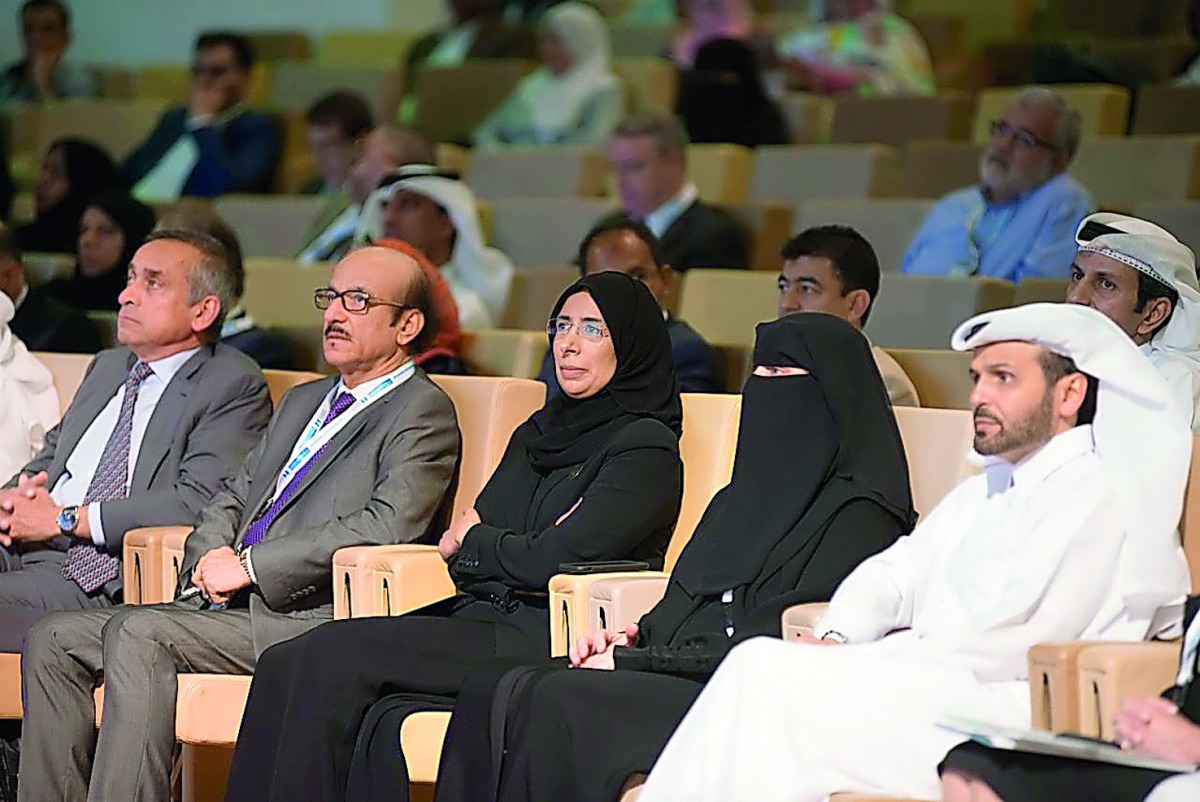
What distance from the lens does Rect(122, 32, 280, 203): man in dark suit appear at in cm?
793

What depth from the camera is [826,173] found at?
6.69 metres

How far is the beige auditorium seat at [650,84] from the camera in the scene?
24.8 ft

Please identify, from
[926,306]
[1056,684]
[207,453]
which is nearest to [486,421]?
[207,453]

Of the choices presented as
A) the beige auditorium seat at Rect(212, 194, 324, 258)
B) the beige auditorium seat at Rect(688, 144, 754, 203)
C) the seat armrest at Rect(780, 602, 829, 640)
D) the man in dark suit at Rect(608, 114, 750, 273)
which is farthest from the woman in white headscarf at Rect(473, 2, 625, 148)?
the seat armrest at Rect(780, 602, 829, 640)

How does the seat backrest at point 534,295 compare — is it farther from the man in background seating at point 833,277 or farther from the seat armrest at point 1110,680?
the seat armrest at point 1110,680

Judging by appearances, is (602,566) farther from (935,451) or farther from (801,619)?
(935,451)

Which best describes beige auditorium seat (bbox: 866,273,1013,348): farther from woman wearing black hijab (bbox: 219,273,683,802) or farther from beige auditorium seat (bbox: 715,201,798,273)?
woman wearing black hijab (bbox: 219,273,683,802)

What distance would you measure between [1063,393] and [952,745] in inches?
21.2

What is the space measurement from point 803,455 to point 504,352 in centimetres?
161

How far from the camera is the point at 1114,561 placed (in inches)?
118

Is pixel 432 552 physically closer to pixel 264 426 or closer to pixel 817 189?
pixel 264 426

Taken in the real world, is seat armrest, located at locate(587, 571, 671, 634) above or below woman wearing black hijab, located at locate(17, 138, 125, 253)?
below

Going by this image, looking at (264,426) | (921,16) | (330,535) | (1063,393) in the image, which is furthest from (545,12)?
(1063,393)

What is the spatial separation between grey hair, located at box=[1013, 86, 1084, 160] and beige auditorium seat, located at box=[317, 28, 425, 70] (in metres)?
4.22
